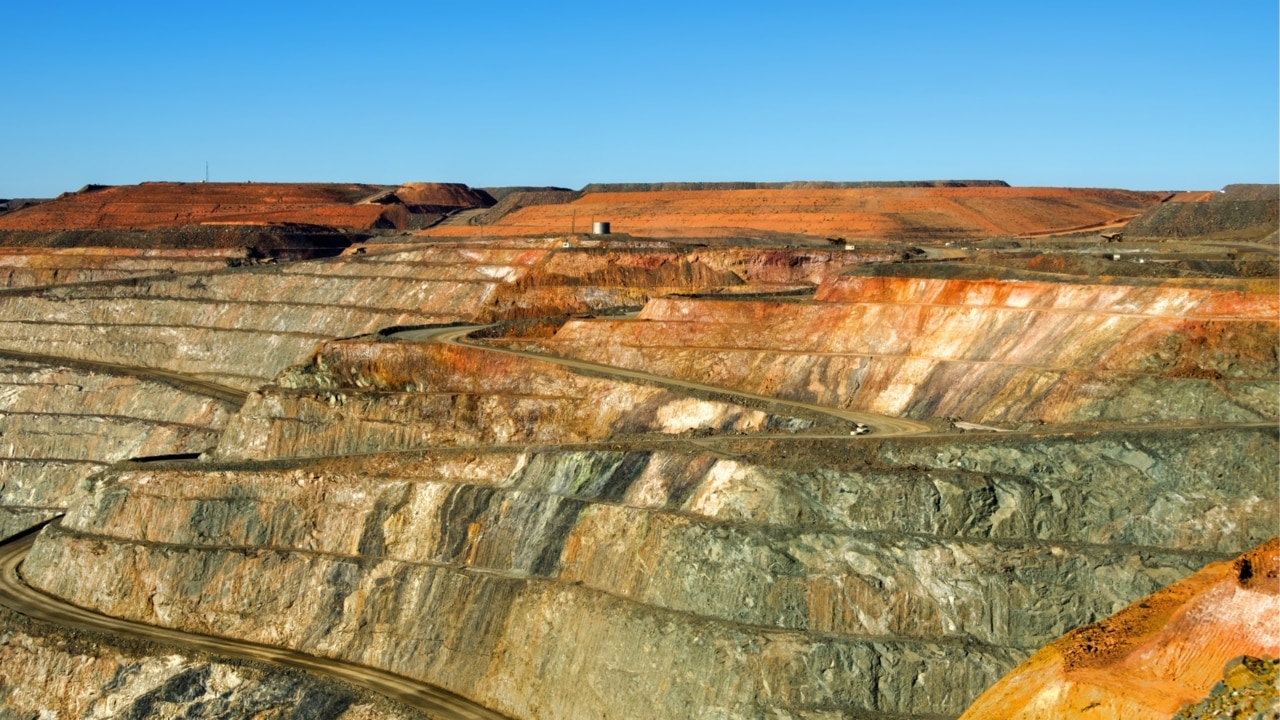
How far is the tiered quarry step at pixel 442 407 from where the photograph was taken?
65.4 metres

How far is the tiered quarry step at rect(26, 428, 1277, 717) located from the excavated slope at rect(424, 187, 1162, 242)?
93686 mm

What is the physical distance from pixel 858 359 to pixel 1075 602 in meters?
25.6

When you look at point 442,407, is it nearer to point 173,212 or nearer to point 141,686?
point 141,686

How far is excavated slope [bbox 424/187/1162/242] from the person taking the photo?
150625 millimetres

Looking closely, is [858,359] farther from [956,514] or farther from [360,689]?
[360,689]

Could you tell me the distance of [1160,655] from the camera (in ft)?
95.1

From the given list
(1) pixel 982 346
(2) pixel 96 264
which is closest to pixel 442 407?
(1) pixel 982 346

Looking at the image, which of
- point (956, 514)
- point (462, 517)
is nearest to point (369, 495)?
point (462, 517)

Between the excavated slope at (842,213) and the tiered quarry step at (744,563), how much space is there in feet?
307

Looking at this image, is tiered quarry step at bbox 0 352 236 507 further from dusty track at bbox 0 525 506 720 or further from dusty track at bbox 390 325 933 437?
dusty track at bbox 0 525 506 720

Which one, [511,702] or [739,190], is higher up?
[739,190]

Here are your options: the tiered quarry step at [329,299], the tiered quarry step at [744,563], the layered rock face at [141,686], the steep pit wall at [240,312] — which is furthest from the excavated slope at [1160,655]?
→ the steep pit wall at [240,312]

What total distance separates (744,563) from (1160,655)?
57.3 feet

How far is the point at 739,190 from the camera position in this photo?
182m
